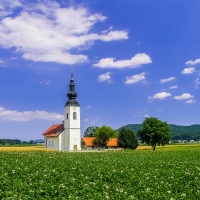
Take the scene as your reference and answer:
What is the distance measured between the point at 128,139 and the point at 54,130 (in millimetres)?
26240

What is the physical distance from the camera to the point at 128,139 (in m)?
103

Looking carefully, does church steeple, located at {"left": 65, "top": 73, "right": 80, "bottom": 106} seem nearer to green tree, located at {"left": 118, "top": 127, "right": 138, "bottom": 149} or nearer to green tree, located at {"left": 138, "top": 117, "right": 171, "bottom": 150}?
green tree, located at {"left": 118, "top": 127, "right": 138, "bottom": 149}

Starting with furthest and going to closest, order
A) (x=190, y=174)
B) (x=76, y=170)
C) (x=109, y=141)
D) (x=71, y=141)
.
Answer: (x=109, y=141)
(x=71, y=141)
(x=76, y=170)
(x=190, y=174)

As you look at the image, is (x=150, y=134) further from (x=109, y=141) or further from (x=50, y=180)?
(x=50, y=180)

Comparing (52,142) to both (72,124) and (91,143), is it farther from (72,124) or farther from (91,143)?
(91,143)

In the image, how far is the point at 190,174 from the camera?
50.8 ft

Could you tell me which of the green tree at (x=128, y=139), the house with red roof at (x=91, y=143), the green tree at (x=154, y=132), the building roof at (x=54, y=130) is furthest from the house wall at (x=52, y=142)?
the green tree at (x=154, y=132)

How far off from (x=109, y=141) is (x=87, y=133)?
3470cm

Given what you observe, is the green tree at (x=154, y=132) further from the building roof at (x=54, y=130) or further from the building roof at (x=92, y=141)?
the building roof at (x=54, y=130)

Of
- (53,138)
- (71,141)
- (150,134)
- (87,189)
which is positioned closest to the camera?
(87,189)

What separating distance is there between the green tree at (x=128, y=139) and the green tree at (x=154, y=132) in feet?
20.8

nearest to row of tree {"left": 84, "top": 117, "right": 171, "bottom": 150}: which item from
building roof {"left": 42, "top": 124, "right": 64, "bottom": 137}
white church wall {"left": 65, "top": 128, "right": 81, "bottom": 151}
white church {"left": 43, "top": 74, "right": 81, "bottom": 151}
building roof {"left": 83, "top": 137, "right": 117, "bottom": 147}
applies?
building roof {"left": 83, "top": 137, "right": 117, "bottom": 147}

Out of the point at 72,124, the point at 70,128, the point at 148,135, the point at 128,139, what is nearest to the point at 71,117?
the point at 72,124

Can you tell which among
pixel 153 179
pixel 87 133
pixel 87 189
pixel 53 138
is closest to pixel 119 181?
pixel 153 179
